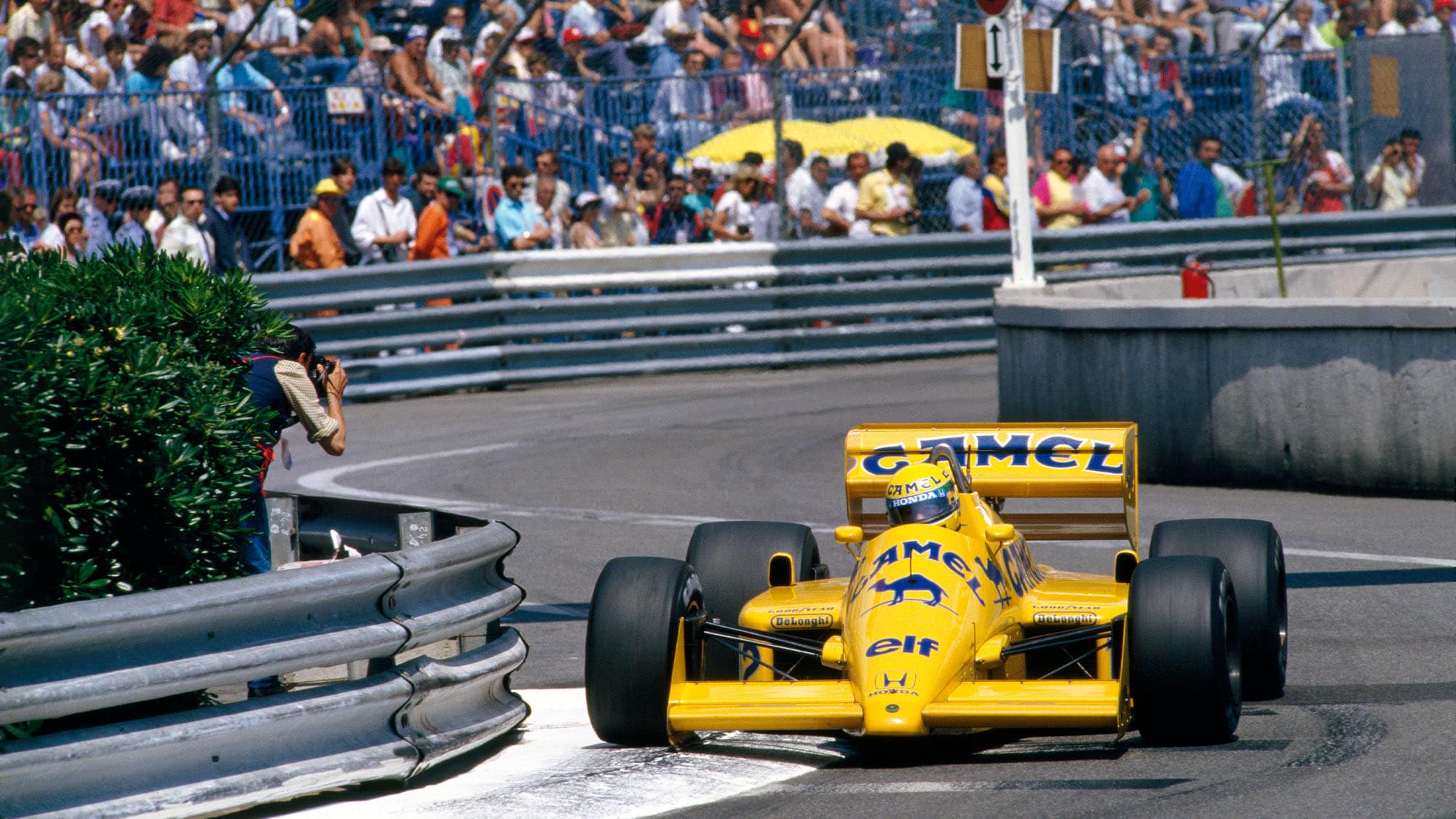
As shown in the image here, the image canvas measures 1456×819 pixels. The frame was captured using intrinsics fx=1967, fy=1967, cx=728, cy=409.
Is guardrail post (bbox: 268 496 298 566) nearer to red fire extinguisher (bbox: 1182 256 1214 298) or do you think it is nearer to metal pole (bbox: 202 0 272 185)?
metal pole (bbox: 202 0 272 185)

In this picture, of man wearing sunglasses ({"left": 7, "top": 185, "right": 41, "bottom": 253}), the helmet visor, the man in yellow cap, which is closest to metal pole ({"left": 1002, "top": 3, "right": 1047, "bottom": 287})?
the man in yellow cap

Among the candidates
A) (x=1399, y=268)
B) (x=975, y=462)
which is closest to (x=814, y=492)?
(x=975, y=462)

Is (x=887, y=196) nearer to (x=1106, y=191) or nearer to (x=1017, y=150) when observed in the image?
(x=1106, y=191)

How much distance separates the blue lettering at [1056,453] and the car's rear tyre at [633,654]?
1696 millimetres

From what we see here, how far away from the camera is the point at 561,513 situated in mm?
10914

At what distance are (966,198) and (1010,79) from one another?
563 centimetres

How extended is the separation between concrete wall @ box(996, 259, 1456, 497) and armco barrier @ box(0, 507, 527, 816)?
6.32 m

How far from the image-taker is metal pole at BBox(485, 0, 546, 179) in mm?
16594

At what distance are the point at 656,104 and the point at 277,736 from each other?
42.9 feet

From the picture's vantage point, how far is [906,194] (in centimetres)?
1861

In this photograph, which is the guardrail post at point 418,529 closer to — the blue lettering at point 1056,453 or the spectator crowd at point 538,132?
the blue lettering at point 1056,453

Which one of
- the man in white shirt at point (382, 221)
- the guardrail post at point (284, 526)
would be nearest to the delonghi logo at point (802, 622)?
the guardrail post at point (284, 526)

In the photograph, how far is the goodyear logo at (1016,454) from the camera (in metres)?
6.95

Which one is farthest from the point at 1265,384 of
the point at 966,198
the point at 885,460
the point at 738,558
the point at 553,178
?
the point at 966,198
